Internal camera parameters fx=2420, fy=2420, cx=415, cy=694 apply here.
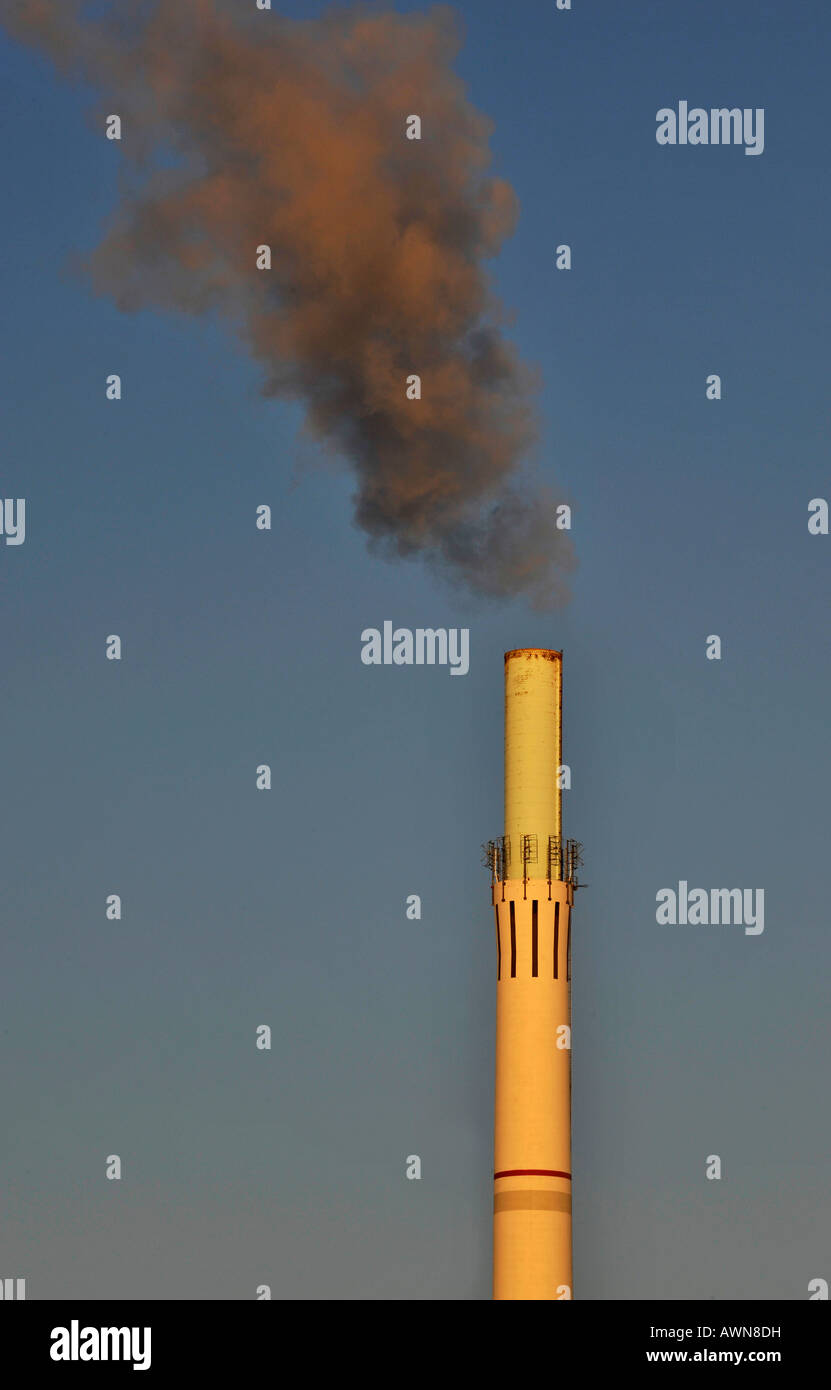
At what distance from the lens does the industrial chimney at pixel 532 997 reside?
282 feet

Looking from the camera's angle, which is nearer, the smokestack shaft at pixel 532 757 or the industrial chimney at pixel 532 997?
the industrial chimney at pixel 532 997

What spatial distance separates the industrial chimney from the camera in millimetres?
85875

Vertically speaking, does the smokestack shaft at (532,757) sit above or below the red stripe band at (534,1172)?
above

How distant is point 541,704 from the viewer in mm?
90688

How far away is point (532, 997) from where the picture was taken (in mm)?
87875

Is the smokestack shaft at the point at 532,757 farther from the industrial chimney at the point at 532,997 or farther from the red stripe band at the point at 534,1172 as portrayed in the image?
the red stripe band at the point at 534,1172

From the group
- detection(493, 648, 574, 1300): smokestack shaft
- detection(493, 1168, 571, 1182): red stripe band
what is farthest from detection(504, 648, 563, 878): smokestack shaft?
detection(493, 1168, 571, 1182): red stripe band

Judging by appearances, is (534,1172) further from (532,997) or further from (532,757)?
(532,757)

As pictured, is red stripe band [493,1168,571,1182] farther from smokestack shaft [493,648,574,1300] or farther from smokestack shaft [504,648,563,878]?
smokestack shaft [504,648,563,878]

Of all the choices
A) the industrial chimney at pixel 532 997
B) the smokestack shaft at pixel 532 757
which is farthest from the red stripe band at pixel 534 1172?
the smokestack shaft at pixel 532 757

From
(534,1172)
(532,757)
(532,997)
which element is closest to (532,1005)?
(532,997)
